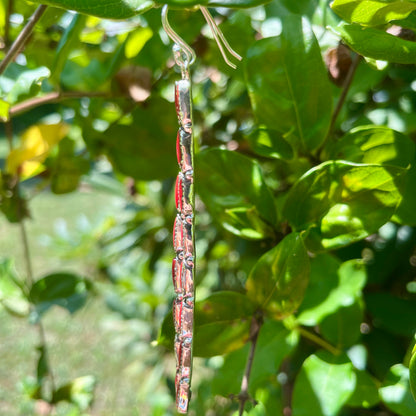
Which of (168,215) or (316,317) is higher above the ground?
(316,317)

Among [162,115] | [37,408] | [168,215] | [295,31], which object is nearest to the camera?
[295,31]

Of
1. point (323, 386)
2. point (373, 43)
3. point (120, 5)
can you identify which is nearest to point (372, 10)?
point (373, 43)

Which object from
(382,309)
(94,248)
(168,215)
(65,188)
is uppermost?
(65,188)

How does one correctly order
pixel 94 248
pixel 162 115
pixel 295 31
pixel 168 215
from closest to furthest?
pixel 295 31 → pixel 162 115 → pixel 168 215 → pixel 94 248

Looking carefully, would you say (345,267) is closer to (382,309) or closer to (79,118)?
(382,309)

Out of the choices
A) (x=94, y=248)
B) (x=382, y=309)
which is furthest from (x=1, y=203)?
(x=94, y=248)

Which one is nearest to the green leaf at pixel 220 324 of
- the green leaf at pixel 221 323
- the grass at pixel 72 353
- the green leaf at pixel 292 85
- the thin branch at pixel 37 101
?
the green leaf at pixel 221 323

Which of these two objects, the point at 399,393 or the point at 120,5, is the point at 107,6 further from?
the point at 399,393
